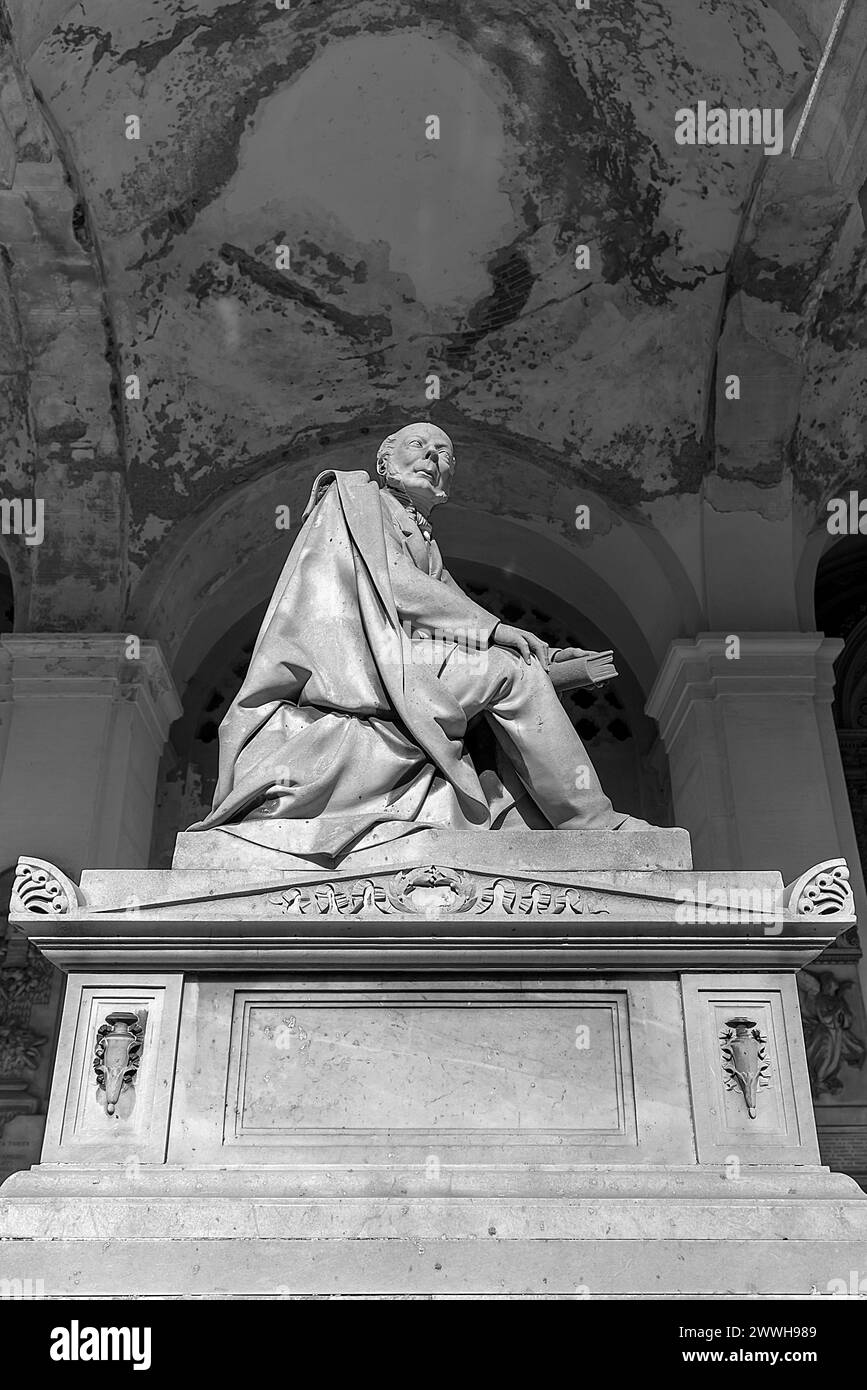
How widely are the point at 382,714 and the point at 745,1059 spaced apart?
1.21 metres

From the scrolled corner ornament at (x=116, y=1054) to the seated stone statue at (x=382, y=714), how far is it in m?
0.52

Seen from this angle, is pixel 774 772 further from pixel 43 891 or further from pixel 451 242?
pixel 43 891

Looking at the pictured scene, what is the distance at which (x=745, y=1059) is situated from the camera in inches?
105

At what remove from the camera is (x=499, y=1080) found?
8.81ft

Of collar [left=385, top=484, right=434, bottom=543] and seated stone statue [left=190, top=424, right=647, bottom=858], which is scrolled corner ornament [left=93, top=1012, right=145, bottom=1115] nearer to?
seated stone statue [left=190, top=424, right=647, bottom=858]

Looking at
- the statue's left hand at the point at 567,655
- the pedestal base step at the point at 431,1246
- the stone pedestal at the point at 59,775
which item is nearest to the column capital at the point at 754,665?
the stone pedestal at the point at 59,775

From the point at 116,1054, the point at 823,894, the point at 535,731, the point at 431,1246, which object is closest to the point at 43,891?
the point at 116,1054

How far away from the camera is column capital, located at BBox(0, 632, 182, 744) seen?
7.81m

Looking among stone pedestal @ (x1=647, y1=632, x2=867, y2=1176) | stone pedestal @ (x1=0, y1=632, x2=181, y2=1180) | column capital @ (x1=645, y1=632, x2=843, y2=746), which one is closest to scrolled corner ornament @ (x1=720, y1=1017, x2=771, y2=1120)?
stone pedestal @ (x1=647, y1=632, x2=867, y2=1176)

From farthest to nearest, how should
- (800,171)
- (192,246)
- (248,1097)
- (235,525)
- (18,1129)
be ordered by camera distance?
1. (235,525)
2. (192,246)
3. (800,171)
4. (18,1129)
5. (248,1097)

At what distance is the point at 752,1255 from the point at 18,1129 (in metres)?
5.12

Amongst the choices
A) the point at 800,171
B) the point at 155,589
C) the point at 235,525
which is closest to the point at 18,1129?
the point at 155,589

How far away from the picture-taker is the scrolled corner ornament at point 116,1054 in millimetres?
2643

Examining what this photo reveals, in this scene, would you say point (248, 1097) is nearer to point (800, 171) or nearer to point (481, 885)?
point (481, 885)
